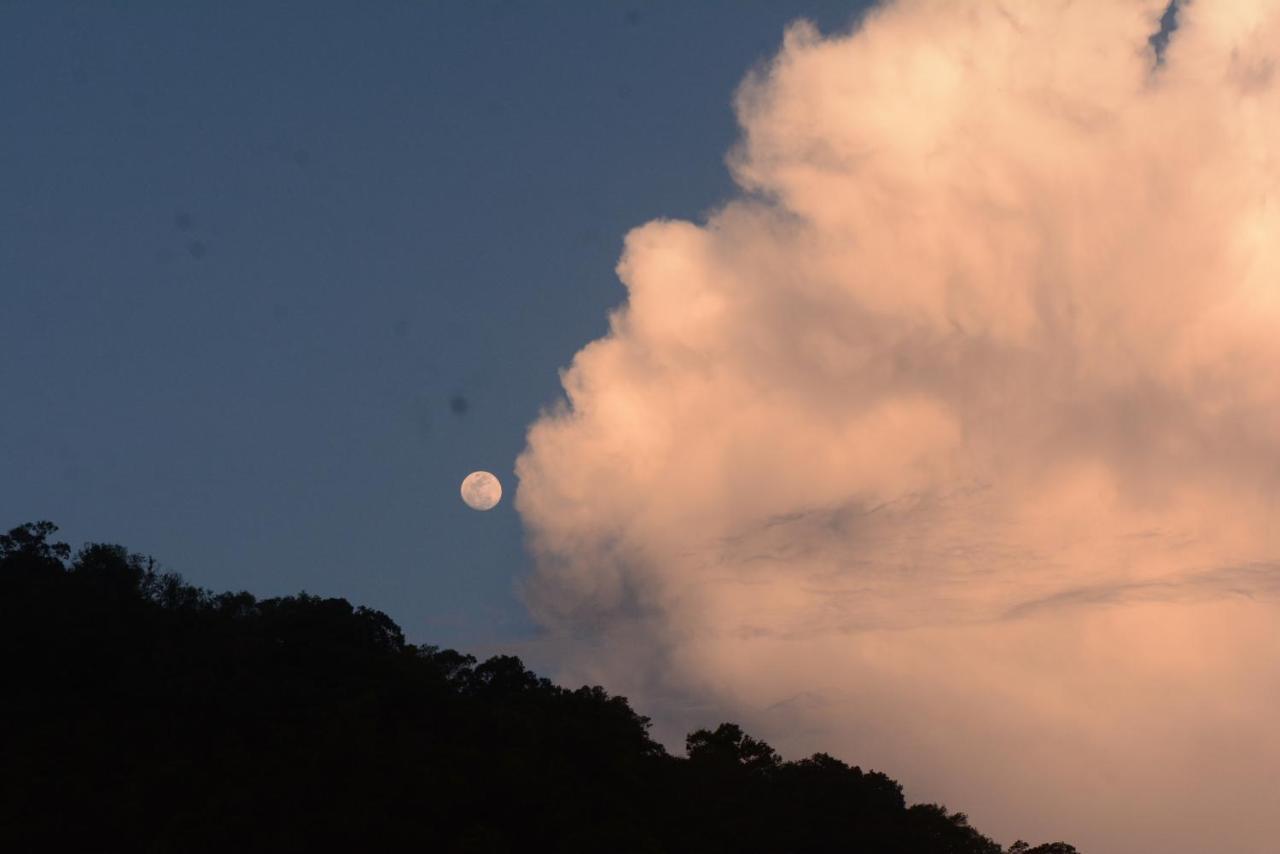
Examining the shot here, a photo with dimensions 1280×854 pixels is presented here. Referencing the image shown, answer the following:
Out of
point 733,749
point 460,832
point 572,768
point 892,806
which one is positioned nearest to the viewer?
point 460,832

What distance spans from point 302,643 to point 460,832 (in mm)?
26824

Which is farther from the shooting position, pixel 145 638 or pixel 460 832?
pixel 145 638

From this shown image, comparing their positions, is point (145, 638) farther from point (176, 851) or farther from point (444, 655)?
point (444, 655)

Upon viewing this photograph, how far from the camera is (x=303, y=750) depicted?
7900cm

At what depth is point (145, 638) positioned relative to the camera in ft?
287

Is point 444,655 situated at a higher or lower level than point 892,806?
higher

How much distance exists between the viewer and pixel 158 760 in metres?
74.4

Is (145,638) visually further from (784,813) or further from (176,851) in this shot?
(784,813)

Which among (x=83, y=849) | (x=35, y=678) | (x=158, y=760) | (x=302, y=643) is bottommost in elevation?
(x=83, y=849)

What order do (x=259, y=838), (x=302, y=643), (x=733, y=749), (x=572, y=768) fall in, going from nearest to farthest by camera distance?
(x=259, y=838) < (x=572, y=768) < (x=302, y=643) < (x=733, y=749)

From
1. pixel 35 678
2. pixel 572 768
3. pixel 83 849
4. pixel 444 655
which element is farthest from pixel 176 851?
pixel 444 655

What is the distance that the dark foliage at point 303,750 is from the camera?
70.6 metres

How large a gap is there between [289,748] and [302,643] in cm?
1902

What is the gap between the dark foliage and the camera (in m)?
70.6
